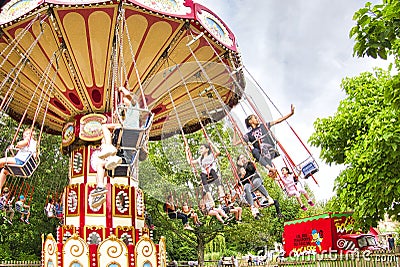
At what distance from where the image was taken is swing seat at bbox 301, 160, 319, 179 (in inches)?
319

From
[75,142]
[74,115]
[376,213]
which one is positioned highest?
[74,115]

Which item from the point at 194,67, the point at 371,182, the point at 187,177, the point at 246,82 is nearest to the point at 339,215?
the point at 187,177

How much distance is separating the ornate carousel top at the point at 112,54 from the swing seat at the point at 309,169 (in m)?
2.98

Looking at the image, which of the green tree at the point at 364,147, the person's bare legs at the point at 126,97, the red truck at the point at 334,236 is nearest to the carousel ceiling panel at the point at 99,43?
the person's bare legs at the point at 126,97

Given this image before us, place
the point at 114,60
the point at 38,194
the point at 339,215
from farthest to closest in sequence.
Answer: the point at 38,194 → the point at 339,215 → the point at 114,60

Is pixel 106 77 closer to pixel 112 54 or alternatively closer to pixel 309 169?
pixel 112 54

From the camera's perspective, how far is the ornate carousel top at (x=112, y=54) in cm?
898

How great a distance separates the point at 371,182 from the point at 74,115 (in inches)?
285

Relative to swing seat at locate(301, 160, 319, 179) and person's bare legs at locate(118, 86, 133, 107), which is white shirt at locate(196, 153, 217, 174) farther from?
person's bare legs at locate(118, 86, 133, 107)

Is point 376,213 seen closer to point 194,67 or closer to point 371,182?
point 371,182

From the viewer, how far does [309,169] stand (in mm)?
8141

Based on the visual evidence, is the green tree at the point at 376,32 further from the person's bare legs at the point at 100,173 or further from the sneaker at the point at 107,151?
the person's bare legs at the point at 100,173

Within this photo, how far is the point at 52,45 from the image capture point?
9.96m

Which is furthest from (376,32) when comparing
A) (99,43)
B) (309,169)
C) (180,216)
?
(180,216)
